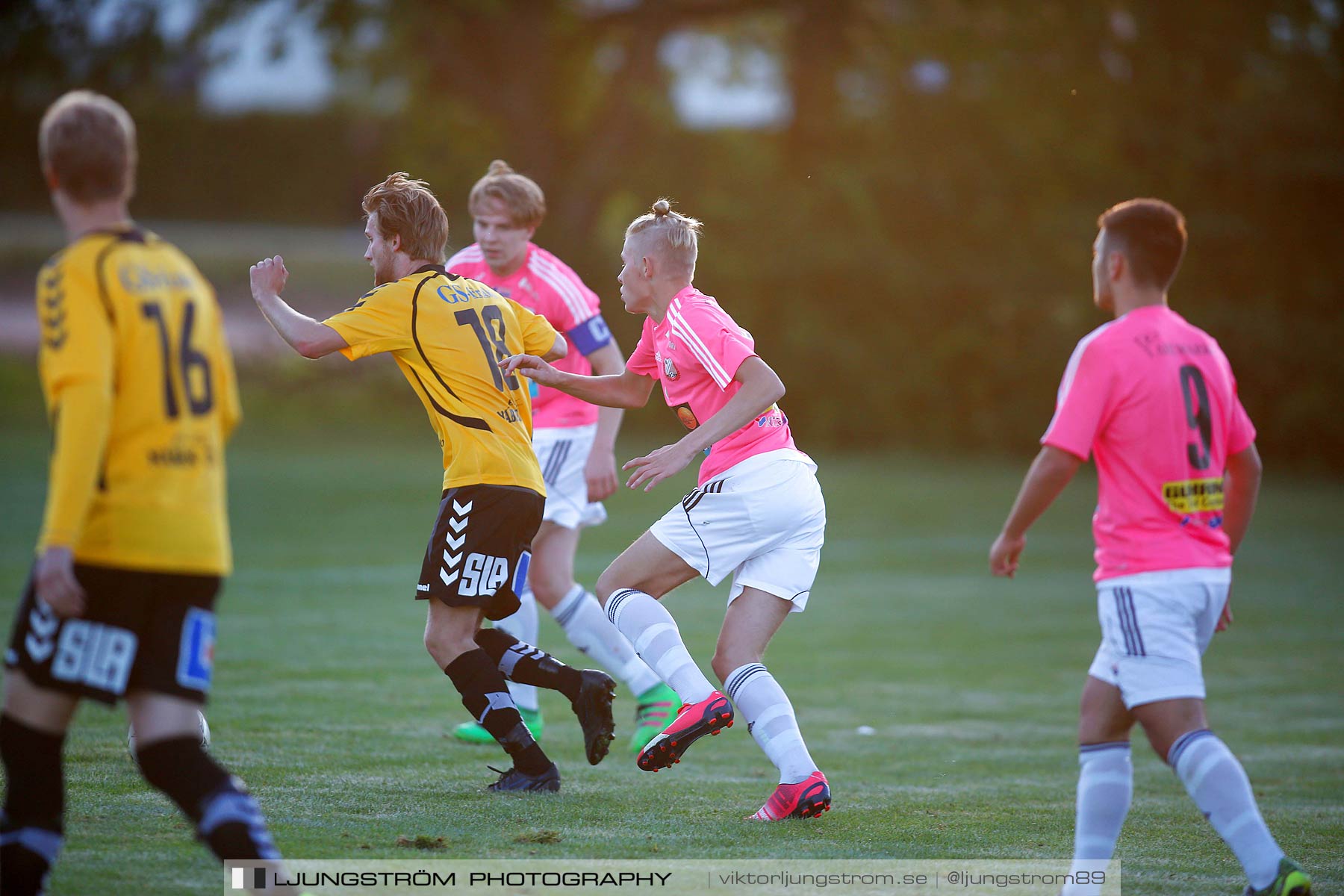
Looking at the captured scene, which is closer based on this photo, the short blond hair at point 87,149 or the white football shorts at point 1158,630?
the short blond hair at point 87,149

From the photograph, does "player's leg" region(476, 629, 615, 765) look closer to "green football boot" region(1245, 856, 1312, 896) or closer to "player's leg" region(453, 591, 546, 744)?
"player's leg" region(453, 591, 546, 744)

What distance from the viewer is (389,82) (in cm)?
2805

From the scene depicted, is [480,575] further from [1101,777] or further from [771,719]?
[1101,777]

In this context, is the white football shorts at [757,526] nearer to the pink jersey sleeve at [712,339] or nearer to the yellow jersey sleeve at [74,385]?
the pink jersey sleeve at [712,339]

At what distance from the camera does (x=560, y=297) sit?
6.65 m

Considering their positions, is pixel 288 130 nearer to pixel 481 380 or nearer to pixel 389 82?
pixel 389 82

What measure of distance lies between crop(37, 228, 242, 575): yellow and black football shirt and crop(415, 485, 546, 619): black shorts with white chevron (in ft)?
4.88

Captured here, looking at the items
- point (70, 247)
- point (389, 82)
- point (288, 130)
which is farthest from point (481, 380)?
point (288, 130)

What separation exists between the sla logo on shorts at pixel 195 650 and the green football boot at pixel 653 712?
296 centimetres

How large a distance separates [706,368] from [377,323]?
113 cm

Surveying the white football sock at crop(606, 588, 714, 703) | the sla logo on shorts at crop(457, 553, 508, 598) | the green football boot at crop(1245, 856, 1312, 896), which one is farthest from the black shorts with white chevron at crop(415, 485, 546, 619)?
the green football boot at crop(1245, 856, 1312, 896)

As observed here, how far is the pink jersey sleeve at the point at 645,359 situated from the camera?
17.7ft

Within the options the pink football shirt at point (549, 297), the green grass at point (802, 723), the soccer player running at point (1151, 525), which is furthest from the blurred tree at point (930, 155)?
the soccer player running at point (1151, 525)

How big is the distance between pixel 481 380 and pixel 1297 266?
21.7 metres
